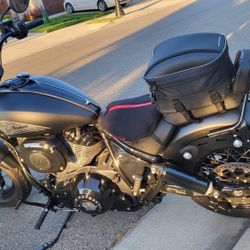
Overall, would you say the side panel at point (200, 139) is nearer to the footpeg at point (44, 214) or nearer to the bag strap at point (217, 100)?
the bag strap at point (217, 100)

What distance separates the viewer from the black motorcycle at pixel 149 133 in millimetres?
2344

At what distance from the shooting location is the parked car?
1613 centimetres

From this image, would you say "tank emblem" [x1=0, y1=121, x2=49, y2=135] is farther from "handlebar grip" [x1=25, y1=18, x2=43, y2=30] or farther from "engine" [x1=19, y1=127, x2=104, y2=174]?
"handlebar grip" [x1=25, y1=18, x2=43, y2=30]

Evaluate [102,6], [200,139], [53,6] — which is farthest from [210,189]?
[53,6]

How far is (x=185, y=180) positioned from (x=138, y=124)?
46 centimetres

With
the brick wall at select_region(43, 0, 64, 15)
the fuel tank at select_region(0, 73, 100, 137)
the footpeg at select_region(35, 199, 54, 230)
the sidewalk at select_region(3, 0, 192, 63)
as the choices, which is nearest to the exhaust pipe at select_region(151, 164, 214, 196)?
the fuel tank at select_region(0, 73, 100, 137)

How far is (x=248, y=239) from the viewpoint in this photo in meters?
2.75

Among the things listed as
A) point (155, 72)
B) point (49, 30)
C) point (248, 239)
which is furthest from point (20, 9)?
point (49, 30)

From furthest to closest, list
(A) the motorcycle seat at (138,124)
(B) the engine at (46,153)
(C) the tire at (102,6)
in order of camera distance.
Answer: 1. (C) the tire at (102,6)
2. (B) the engine at (46,153)
3. (A) the motorcycle seat at (138,124)

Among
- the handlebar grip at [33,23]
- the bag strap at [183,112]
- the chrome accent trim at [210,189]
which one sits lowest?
the chrome accent trim at [210,189]

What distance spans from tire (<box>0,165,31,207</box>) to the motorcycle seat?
99 cm

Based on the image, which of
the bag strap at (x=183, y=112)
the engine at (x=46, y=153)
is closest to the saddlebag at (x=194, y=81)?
the bag strap at (x=183, y=112)

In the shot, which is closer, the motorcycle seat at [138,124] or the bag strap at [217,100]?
the bag strap at [217,100]

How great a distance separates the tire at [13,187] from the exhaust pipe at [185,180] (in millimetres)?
1263
